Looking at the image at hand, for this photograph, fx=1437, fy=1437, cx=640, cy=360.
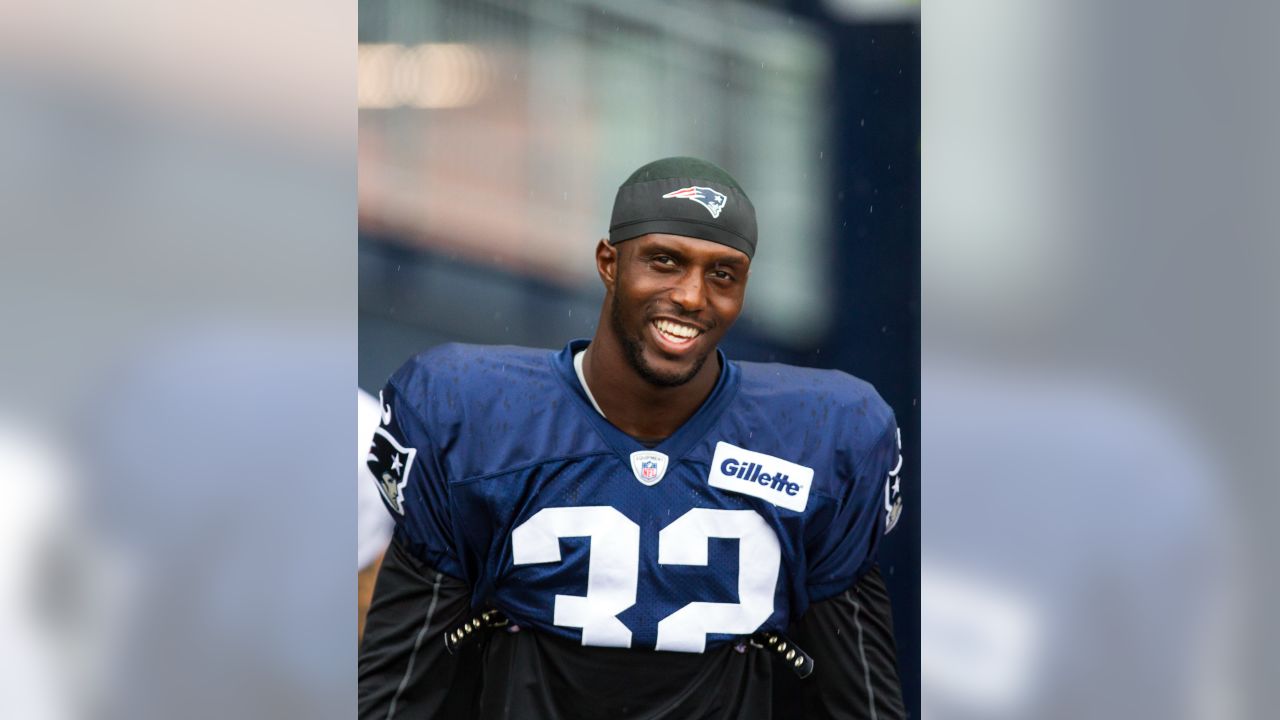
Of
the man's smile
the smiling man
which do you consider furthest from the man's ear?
the man's smile

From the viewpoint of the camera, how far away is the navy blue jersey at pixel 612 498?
2475 mm

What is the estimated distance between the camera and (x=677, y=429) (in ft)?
8.30

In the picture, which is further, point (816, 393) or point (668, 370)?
point (816, 393)

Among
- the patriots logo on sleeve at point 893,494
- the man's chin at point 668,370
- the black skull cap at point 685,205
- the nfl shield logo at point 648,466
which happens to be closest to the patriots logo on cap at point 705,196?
the black skull cap at point 685,205

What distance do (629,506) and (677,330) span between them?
1.04ft

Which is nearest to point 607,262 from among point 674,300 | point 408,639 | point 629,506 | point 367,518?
point 674,300

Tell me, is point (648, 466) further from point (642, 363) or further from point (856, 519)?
point (856, 519)

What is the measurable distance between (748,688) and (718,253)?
0.78 metres

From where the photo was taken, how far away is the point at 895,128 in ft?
8.51

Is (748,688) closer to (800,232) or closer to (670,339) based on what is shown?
(670,339)

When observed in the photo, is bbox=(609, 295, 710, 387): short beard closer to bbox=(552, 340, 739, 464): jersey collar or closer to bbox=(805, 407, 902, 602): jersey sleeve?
bbox=(552, 340, 739, 464): jersey collar

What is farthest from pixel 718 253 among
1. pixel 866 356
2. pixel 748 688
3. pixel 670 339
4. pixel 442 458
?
pixel 748 688

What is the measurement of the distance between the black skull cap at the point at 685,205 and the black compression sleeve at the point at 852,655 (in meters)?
0.66

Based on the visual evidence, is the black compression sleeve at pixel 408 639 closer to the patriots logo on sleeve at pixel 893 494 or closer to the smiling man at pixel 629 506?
the smiling man at pixel 629 506
